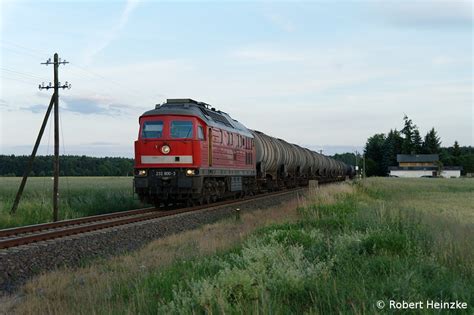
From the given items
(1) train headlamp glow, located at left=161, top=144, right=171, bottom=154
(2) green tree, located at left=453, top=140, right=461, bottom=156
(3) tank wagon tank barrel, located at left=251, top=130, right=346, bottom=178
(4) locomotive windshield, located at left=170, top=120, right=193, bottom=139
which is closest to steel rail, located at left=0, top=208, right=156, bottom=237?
(1) train headlamp glow, located at left=161, top=144, right=171, bottom=154

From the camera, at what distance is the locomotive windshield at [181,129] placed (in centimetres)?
1966

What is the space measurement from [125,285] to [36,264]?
3.80 metres

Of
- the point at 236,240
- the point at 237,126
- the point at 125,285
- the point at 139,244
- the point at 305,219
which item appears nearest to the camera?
the point at 125,285

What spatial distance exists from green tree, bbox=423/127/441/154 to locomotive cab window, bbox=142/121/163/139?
15007 cm

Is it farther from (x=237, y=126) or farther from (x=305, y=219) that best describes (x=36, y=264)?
(x=237, y=126)

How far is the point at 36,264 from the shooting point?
9.99 metres

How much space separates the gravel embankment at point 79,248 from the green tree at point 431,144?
152 metres

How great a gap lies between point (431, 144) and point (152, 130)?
152m

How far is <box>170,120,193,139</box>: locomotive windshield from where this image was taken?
64.5ft

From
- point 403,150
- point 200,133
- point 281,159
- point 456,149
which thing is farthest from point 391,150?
point 200,133

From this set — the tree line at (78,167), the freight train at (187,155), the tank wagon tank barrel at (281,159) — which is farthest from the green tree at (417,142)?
the freight train at (187,155)

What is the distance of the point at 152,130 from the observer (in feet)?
65.7

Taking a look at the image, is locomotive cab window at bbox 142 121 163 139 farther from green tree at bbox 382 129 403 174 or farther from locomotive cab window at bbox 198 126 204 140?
green tree at bbox 382 129 403 174

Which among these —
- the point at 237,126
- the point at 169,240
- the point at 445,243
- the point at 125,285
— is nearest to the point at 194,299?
the point at 125,285
